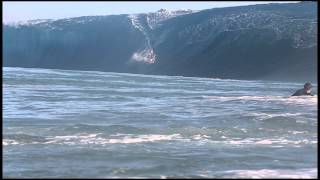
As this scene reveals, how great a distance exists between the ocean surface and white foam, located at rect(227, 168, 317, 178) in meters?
0.02

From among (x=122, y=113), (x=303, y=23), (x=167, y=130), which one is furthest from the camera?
(x=303, y=23)

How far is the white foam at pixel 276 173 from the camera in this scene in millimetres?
11430

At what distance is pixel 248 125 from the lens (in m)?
20.1

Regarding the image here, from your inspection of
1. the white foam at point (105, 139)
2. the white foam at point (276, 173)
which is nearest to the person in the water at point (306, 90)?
the white foam at point (105, 139)

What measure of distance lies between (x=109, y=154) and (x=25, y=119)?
7.70 m

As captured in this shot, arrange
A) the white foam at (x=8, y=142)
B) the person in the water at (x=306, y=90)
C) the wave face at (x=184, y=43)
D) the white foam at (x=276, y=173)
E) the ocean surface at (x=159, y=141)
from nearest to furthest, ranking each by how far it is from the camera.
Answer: the white foam at (x=276, y=173), the ocean surface at (x=159, y=141), the white foam at (x=8, y=142), the person in the water at (x=306, y=90), the wave face at (x=184, y=43)

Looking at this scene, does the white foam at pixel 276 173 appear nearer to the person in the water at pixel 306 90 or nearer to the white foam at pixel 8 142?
the white foam at pixel 8 142

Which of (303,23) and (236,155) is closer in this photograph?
(236,155)

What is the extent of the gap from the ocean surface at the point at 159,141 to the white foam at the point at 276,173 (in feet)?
0.06

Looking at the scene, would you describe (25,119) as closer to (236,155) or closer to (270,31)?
(236,155)

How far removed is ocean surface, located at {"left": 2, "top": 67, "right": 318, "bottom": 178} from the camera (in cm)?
1218

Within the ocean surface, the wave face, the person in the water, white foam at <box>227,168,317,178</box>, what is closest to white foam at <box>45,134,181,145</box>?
the ocean surface

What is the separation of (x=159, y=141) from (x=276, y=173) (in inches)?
193

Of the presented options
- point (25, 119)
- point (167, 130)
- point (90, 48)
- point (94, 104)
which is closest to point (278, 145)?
point (167, 130)
